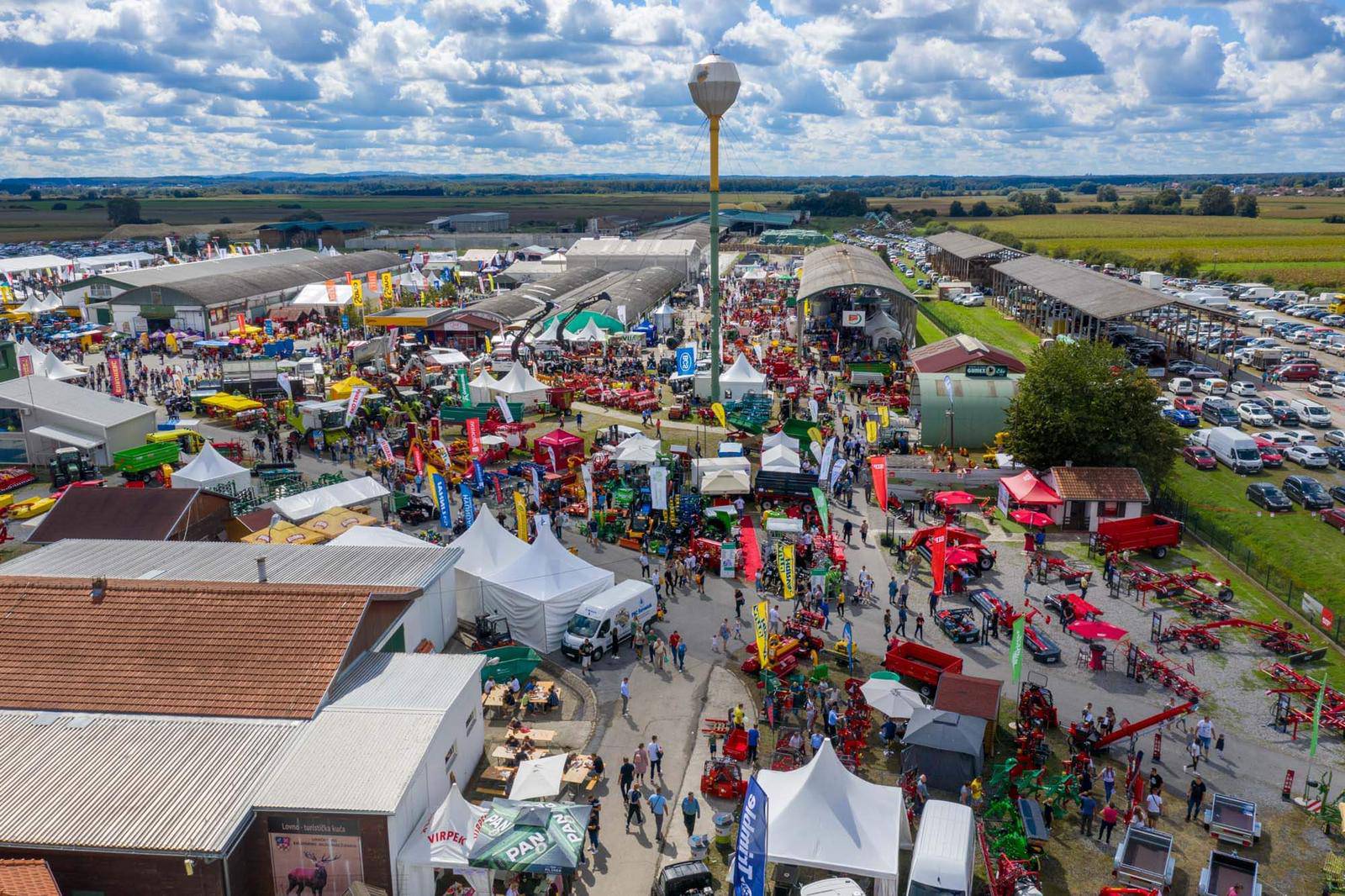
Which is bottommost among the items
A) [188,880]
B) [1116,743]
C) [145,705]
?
[1116,743]

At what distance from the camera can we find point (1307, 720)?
20.2 m

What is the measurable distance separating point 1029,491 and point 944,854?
19196 millimetres

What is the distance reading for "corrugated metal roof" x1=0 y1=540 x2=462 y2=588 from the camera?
871 inches

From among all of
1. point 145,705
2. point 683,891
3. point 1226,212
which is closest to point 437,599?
point 145,705

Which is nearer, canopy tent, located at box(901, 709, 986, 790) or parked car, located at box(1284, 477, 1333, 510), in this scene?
canopy tent, located at box(901, 709, 986, 790)

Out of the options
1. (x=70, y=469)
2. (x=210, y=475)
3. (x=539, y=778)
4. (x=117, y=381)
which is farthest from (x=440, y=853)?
(x=117, y=381)

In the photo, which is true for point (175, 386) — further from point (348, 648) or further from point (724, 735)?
point (724, 735)

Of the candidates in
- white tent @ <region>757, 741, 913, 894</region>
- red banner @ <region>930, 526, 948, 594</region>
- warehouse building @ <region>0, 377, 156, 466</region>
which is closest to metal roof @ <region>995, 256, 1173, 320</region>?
red banner @ <region>930, 526, 948, 594</region>

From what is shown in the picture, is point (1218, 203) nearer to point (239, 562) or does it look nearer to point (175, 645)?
point (239, 562)

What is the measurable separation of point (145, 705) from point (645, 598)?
11643mm

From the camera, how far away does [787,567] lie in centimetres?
2480

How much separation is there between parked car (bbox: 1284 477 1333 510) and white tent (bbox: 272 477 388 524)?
32.3 meters

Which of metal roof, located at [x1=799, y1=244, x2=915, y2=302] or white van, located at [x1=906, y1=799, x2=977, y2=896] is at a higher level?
metal roof, located at [x1=799, y1=244, x2=915, y2=302]

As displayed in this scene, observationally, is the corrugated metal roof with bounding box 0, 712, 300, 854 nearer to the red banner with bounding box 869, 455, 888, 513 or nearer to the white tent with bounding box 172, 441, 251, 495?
the white tent with bounding box 172, 441, 251, 495
